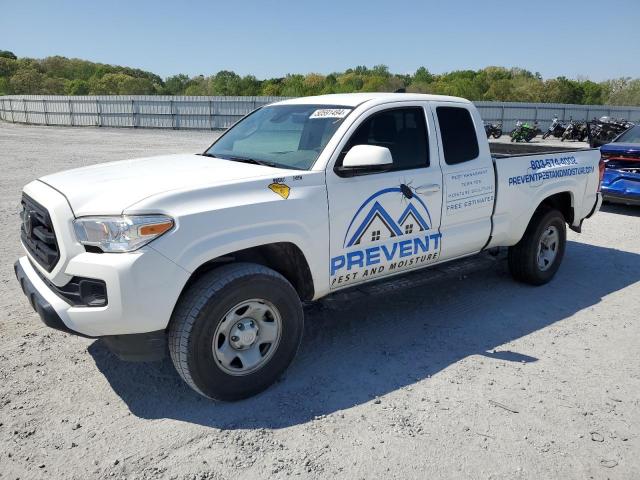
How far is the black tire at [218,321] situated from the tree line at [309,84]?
59033 mm

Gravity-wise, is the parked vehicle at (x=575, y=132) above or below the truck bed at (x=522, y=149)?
above

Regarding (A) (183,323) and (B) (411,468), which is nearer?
(B) (411,468)

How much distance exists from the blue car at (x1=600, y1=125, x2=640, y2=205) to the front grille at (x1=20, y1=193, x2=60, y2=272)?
30.5ft

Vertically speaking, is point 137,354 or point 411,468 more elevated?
point 137,354

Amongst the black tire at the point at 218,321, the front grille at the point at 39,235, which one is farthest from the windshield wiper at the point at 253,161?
the front grille at the point at 39,235

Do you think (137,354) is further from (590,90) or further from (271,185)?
(590,90)

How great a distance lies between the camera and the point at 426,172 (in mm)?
4172

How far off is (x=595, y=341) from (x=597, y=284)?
1676 millimetres

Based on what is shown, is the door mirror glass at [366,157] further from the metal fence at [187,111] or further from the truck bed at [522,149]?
the metal fence at [187,111]

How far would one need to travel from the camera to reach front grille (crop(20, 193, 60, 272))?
10.1ft

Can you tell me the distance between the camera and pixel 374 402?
3352 millimetres

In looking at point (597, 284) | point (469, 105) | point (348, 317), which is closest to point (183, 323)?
point (348, 317)

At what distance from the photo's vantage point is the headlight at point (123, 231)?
2816 mm

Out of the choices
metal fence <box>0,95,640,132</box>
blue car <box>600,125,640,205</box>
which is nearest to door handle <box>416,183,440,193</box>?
blue car <box>600,125,640,205</box>
